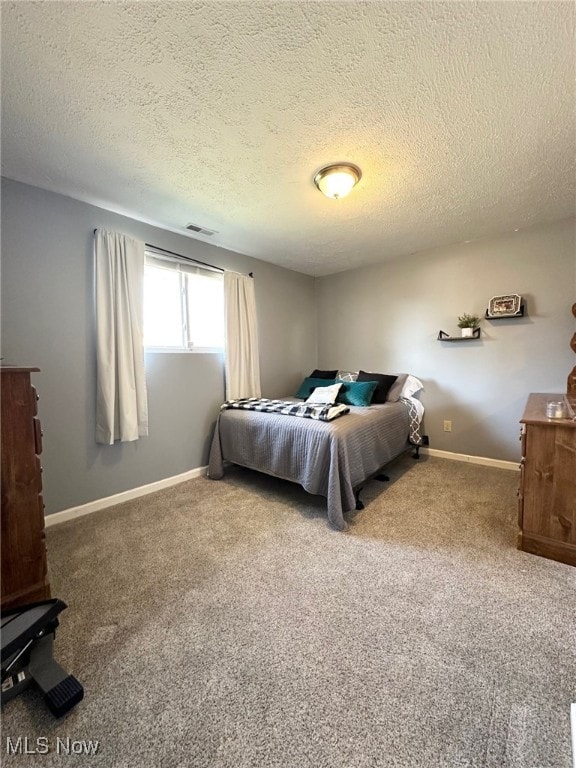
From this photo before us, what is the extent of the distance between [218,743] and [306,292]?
398 centimetres

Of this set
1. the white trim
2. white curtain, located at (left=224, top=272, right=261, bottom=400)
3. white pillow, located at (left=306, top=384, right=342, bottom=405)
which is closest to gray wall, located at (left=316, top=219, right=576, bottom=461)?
the white trim

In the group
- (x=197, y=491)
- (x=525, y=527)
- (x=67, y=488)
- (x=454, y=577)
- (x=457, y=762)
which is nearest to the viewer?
(x=457, y=762)

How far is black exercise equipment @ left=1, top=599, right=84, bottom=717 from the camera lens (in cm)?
94

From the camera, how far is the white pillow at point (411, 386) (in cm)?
329

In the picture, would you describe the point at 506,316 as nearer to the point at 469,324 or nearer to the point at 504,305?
the point at 504,305

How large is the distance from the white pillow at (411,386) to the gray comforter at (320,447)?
15.0 inches

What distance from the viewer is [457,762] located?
0.80 m

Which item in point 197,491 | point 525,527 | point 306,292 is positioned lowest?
point 197,491

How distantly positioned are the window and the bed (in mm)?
769

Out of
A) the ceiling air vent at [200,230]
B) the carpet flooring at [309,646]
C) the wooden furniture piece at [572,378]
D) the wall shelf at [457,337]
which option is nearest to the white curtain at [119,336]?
the ceiling air vent at [200,230]

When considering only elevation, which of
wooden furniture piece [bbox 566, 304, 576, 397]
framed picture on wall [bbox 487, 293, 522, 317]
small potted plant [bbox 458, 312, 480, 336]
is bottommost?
wooden furniture piece [bbox 566, 304, 576, 397]

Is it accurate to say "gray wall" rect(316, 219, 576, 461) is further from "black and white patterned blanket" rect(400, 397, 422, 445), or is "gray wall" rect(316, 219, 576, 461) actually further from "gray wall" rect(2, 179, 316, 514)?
"gray wall" rect(2, 179, 316, 514)

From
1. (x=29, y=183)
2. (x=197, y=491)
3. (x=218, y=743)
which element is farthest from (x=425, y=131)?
(x=197, y=491)

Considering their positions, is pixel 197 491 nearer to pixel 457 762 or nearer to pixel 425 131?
pixel 457 762
